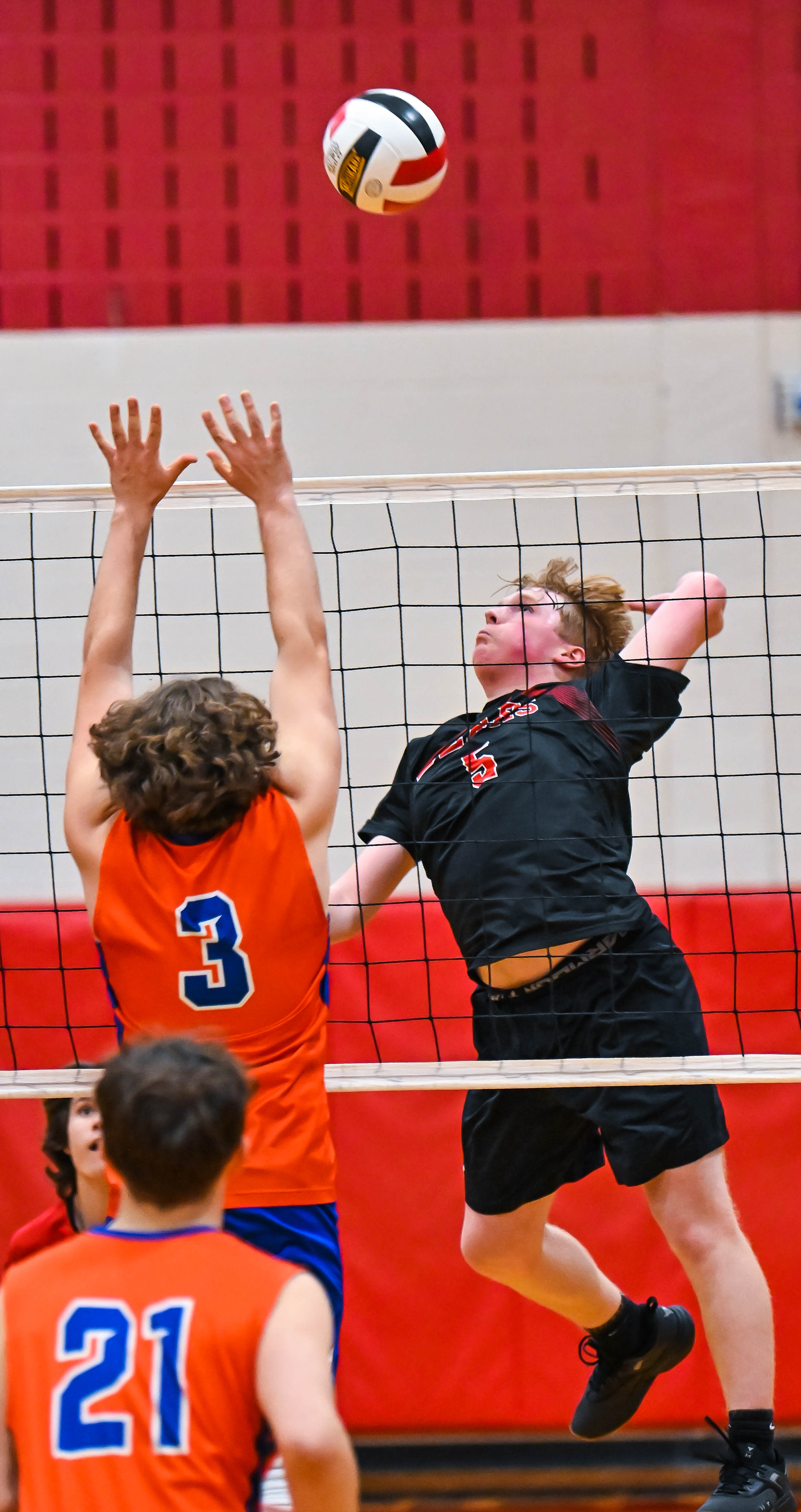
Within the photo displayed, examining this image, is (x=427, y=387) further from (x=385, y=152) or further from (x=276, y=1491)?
(x=276, y=1491)

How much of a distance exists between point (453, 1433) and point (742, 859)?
261 cm

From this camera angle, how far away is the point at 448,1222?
18.3 feet

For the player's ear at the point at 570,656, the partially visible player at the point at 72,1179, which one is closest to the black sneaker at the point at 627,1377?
the partially visible player at the point at 72,1179

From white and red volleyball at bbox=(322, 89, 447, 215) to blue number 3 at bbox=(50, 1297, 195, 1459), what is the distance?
118 inches

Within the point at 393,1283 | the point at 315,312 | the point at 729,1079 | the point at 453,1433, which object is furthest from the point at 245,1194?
the point at 315,312

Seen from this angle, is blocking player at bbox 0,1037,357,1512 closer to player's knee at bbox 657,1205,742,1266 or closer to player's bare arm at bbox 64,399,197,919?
player's bare arm at bbox 64,399,197,919

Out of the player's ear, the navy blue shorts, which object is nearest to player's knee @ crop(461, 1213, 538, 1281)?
the navy blue shorts

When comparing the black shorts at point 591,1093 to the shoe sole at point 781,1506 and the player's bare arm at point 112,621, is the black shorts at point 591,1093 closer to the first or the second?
the shoe sole at point 781,1506

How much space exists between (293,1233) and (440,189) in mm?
5107

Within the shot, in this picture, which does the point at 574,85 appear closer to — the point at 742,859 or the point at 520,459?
the point at 520,459

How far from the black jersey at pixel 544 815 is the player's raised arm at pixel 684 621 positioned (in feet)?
0.15

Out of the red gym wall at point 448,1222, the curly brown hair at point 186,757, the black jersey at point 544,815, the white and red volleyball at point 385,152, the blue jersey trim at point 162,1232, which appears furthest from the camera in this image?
the red gym wall at point 448,1222

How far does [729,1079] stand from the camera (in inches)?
130

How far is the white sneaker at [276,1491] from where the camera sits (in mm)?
3277
